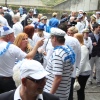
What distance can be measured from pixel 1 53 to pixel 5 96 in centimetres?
210

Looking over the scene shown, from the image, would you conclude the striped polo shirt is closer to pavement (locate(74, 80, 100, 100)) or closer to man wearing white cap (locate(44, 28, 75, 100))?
man wearing white cap (locate(44, 28, 75, 100))

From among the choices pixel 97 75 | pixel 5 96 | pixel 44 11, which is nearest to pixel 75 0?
pixel 44 11

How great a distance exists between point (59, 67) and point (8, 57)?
1.00 m

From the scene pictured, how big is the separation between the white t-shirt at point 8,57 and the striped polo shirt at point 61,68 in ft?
2.21

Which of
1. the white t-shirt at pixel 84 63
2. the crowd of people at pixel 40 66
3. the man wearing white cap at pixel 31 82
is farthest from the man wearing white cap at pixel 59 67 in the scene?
the white t-shirt at pixel 84 63

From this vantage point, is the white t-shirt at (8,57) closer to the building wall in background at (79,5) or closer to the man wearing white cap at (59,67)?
the man wearing white cap at (59,67)

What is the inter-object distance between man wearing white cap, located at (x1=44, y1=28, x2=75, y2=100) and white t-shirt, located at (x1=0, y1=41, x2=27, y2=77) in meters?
0.68

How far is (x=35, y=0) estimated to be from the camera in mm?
38500

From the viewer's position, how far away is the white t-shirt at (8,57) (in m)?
4.83

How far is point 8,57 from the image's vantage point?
4.86m

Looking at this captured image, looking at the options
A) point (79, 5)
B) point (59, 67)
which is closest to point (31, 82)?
point (59, 67)

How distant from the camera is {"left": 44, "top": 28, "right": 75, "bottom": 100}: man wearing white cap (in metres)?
4.32

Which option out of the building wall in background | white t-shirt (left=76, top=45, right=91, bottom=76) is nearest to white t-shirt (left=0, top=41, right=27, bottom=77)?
white t-shirt (left=76, top=45, right=91, bottom=76)

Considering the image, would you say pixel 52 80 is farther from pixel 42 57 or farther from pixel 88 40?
pixel 88 40
